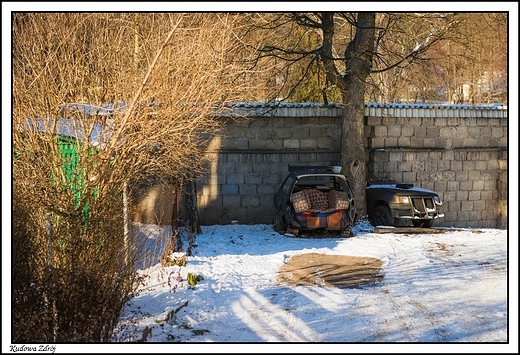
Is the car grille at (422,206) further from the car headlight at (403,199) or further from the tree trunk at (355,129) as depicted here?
the tree trunk at (355,129)

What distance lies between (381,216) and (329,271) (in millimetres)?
4900

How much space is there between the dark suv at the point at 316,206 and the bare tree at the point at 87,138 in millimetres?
2958

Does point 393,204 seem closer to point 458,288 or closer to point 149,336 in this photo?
point 458,288

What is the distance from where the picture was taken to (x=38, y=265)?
638 cm

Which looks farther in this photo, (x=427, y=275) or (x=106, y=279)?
(x=427, y=275)

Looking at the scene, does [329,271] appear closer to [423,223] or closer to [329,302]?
[329,302]

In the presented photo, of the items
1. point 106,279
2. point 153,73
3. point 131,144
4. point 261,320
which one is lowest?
point 261,320

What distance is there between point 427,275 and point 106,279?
5.46 metres

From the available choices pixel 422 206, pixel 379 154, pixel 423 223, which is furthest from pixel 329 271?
pixel 379 154

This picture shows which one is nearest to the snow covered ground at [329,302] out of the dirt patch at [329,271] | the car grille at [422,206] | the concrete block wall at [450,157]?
the dirt patch at [329,271]

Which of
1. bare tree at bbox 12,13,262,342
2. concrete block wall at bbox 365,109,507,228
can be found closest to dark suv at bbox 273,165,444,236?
concrete block wall at bbox 365,109,507,228

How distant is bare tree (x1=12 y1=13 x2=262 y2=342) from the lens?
6.10 meters

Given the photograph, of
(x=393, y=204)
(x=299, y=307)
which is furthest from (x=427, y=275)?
(x=393, y=204)

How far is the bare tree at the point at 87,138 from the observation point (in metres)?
6.10
